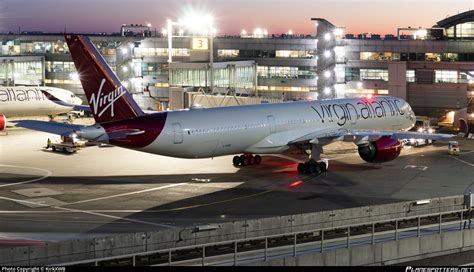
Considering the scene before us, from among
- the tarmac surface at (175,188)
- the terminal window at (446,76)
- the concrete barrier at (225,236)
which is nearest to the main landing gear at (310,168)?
the tarmac surface at (175,188)

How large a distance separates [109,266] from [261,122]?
26714 millimetres

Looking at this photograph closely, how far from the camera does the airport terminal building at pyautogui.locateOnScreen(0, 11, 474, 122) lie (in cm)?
8388

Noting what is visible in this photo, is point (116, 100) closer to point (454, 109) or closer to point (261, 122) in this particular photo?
point (261, 122)

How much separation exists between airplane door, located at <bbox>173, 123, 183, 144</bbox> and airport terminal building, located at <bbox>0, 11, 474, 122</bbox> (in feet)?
123

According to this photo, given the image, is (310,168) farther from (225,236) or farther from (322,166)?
(225,236)

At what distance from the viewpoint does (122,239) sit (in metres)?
23.3

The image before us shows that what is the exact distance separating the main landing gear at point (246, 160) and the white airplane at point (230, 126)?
7 cm

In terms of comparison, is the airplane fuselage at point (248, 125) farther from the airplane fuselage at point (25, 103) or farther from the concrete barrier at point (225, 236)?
the airplane fuselage at point (25, 103)

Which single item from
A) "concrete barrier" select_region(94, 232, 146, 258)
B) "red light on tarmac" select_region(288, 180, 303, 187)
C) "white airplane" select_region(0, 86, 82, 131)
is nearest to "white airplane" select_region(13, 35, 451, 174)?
"red light on tarmac" select_region(288, 180, 303, 187)

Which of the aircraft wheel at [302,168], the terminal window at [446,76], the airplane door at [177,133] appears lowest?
the aircraft wheel at [302,168]

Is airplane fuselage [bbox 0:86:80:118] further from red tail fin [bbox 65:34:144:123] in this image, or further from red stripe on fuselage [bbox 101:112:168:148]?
red stripe on fuselage [bbox 101:112:168:148]

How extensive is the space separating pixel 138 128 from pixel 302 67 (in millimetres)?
53205

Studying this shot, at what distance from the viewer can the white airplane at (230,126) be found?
1640 inches

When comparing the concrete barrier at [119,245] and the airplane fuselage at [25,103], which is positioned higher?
the airplane fuselage at [25,103]
